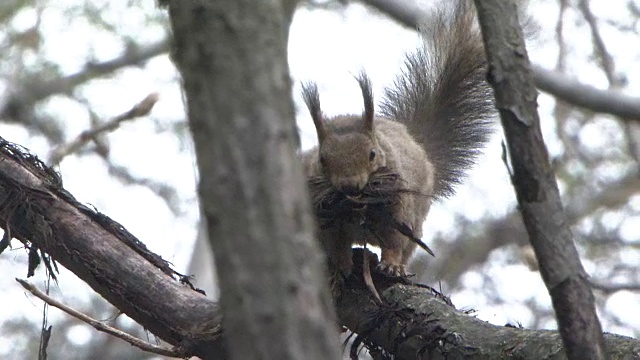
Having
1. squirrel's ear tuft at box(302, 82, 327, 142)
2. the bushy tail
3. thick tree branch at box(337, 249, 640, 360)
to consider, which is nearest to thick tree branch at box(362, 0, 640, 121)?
the bushy tail

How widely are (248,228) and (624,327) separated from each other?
6570mm

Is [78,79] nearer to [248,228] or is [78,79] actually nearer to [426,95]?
[426,95]

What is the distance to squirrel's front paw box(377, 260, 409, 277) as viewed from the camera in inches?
117

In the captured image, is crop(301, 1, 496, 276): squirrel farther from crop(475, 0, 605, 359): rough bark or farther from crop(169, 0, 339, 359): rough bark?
crop(169, 0, 339, 359): rough bark

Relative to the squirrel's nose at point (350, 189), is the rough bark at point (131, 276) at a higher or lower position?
lower

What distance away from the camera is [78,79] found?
778 cm

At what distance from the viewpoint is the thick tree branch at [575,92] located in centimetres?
464

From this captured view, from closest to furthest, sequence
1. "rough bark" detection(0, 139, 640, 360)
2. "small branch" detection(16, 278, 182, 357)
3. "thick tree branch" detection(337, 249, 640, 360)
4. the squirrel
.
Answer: "thick tree branch" detection(337, 249, 640, 360) → "small branch" detection(16, 278, 182, 357) → "rough bark" detection(0, 139, 640, 360) → the squirrel

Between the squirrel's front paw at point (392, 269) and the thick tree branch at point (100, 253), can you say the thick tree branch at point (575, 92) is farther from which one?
the thick tree branch at point (100, 253)

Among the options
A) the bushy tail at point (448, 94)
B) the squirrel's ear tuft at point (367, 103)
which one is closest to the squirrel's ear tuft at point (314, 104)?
the squirrel's ear tuft at point (367, 103)

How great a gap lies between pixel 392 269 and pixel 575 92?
2.41 m

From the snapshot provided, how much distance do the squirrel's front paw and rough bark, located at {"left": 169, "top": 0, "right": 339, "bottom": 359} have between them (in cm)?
185

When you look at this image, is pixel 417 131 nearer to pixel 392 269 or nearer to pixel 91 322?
pixel 392 269

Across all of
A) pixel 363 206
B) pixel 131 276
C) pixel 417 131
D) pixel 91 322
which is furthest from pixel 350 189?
pixel 417 131
